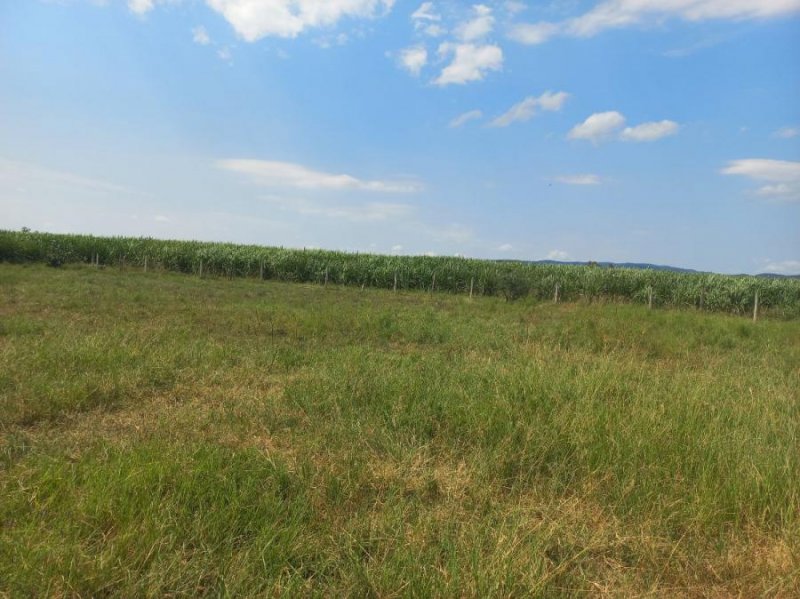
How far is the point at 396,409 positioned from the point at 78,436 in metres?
2.55

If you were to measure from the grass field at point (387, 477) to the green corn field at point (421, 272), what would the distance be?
1946 centimetres

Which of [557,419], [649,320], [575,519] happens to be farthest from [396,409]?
[649,320]

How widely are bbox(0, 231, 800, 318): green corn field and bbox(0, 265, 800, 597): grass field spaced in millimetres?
19460

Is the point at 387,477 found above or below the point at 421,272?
below

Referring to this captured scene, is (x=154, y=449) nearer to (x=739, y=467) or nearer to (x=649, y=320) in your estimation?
(x=739, y=467)

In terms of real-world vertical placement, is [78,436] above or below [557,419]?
below

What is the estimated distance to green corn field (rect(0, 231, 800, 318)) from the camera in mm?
24188

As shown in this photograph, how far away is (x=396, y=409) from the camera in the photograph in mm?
4570

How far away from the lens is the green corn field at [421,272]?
24188mm

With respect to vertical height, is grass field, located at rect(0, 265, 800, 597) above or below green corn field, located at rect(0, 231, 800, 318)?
below

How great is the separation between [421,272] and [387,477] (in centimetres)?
2506

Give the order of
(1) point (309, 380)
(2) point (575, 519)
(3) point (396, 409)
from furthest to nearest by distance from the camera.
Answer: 1. (1) point (309, 380)
2. (3) point (396, 409)
3. (2) point (575, 519)

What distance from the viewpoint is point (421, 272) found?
28.3 metres

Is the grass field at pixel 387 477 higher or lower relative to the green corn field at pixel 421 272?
lower
